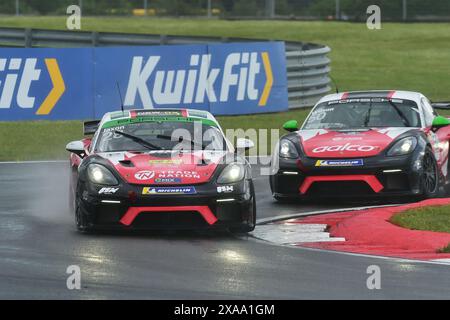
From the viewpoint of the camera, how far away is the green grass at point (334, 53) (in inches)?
959

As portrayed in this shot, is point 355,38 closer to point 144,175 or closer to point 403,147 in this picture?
point 403,147

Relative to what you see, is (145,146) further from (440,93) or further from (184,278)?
(440,93)

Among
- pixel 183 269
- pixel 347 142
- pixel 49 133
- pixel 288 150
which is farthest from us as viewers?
pixel 49 133

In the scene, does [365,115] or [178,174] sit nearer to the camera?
[178,174]

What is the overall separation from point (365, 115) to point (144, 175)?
4.43 metres

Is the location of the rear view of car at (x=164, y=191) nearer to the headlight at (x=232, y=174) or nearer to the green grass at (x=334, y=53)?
the headlight at (x=232, y=174)

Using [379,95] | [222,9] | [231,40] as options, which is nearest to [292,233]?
[379,95]

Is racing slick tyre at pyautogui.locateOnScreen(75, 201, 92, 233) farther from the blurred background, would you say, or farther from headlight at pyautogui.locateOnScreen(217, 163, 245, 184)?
the blurred background

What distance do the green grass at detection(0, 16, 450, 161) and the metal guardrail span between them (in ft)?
2.65

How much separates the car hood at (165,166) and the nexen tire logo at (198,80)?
36.5 feet

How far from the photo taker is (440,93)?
109ft

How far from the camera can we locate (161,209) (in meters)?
12.4

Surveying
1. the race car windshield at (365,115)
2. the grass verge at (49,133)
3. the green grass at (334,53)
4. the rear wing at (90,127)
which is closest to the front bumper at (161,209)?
the rear wing at (90,127)
